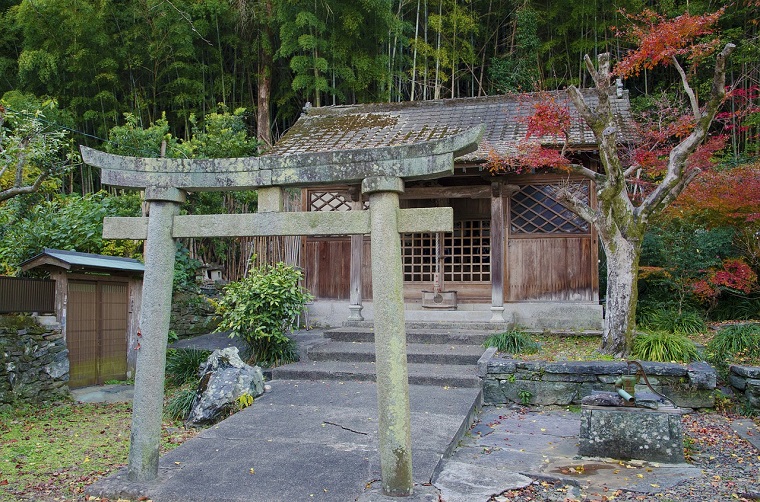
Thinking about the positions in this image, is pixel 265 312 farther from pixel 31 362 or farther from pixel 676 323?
pixel 676 323

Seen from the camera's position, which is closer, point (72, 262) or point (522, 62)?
point (72, 262)

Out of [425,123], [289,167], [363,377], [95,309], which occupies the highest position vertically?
[425,123]

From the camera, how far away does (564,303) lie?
420 inches

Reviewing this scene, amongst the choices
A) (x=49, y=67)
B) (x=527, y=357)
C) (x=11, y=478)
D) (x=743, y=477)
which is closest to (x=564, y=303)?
(x=527, y=357)

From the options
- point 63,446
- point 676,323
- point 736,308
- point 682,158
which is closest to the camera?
point 63,446

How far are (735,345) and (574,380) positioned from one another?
261cm

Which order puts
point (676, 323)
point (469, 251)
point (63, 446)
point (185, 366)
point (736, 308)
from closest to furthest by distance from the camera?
point (63, 446), point (185, 366), point (676, 323), point (736, 308), point (469, 251)

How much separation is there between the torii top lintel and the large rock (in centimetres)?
297

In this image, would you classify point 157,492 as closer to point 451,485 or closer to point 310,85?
point 451,485

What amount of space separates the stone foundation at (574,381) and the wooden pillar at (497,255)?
2.61 m

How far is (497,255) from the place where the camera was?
10.7 meters

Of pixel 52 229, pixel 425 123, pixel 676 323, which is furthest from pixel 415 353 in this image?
pixel 52 229

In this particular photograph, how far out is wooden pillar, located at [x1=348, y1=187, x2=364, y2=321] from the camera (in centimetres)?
1130

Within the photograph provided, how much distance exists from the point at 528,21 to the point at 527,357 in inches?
483
